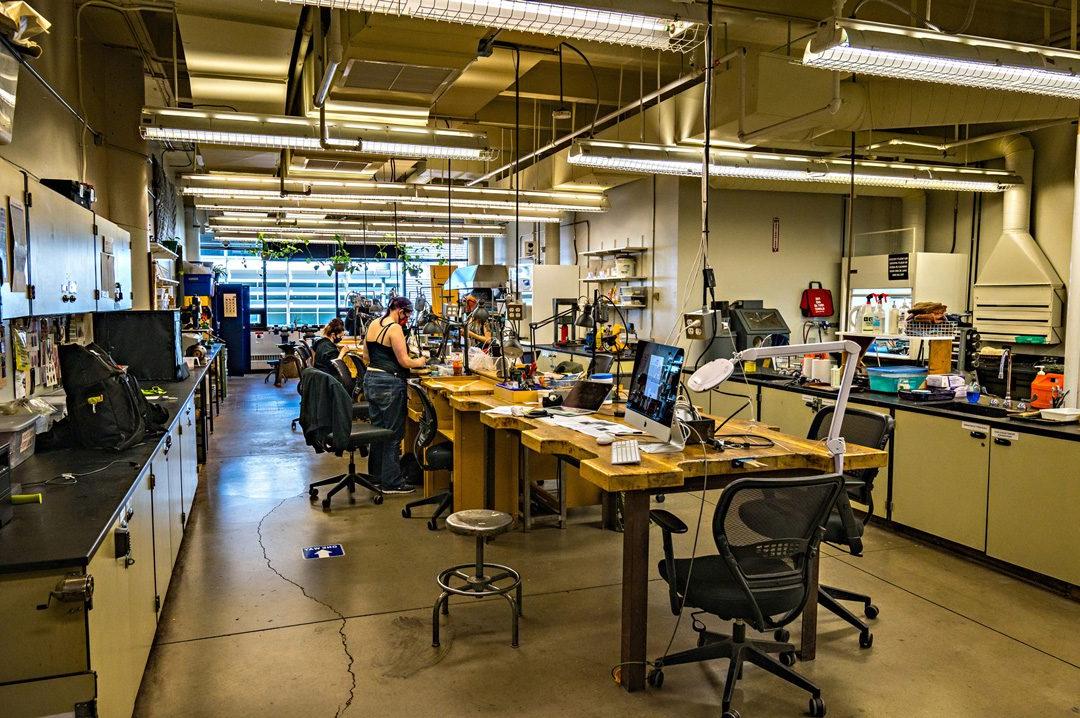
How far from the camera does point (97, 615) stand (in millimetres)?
1953

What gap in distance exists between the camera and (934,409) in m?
4.40

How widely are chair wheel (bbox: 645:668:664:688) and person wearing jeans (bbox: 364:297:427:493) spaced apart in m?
3.17

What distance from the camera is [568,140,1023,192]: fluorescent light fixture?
5902mm

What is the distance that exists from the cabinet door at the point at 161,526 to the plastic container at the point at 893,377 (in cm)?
440

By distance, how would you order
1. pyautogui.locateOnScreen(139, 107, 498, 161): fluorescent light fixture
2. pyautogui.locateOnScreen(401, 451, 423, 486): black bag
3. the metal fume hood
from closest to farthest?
pyautogui.locateOnScreen(139, 107, 498, 161): fluorescent light fixture < pyautogui.locateOnScreen(401, 451, 423, 486): black bag < the metal fume hood

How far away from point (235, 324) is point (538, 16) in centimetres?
1311

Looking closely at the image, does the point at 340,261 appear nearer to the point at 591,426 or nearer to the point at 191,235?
the point at 191,235

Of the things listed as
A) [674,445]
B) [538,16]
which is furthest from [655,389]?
[538,16]

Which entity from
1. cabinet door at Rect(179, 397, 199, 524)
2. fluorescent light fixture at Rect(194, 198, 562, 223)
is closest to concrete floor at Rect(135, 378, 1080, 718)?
cabinet door at Rect(179, 397, 199, 524)

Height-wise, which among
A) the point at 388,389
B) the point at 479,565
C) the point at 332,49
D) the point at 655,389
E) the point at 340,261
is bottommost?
the point at 479,565

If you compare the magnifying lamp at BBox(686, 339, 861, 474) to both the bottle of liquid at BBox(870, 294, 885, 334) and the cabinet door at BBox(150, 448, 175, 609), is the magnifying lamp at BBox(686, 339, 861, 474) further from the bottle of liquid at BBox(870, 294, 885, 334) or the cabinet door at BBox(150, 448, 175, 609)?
the bottle of liquid at BBox(870, 294, 885, 334)

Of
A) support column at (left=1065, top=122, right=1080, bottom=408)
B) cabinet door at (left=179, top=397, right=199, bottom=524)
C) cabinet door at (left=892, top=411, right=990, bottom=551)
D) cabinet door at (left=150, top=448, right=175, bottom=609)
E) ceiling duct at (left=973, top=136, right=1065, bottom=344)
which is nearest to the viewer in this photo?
cabinet door at (left=150, top=448, right=175, bottom=609)

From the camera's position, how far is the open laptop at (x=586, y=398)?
13.6ft

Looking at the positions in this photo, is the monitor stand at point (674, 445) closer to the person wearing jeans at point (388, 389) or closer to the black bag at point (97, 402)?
the black bag at point (97, 402)
